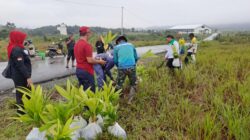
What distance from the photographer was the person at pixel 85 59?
424 cm

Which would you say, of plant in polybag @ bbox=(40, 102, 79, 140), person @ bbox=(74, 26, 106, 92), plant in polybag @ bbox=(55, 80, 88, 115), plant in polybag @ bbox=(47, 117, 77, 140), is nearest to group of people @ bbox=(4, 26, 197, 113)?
person @ bbox=(74, 26, 106, 92)

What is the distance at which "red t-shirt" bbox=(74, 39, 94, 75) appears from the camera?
13.9ft

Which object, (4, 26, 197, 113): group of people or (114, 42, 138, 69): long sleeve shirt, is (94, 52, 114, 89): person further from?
(114, 42, 138, 69): long sleeve shirt

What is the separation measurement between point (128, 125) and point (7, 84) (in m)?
5.02

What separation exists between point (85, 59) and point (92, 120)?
1248mm

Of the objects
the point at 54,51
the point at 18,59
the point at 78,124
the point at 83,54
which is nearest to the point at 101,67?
the point at 83,54

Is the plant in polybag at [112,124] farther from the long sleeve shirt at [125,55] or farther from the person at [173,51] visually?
the person at [173,51]

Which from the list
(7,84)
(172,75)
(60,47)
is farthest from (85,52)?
(60,47)

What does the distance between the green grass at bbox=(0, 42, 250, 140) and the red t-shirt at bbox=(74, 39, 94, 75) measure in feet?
3.05

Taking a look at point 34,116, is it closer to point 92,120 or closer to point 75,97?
point 75,97

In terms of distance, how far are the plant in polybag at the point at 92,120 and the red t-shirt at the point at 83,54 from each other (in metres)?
1.10

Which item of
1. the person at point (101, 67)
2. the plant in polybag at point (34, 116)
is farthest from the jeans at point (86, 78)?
the plant in polybag at point (34, 116)

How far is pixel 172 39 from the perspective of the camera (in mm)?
6598

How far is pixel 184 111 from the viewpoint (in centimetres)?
392
